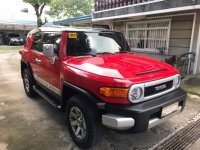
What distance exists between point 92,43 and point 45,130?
1.82m

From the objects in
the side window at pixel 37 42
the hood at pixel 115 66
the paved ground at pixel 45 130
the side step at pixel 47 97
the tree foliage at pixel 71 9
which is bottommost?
the paved ground at pixel 45 130

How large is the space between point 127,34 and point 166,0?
3991 mm

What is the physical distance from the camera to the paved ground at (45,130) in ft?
10.4

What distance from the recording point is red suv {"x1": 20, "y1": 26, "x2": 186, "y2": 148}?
2.54 metres

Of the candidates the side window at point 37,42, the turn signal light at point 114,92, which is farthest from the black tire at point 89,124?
the side window at point 37,42

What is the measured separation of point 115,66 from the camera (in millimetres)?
2967

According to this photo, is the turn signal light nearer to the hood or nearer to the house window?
the hood

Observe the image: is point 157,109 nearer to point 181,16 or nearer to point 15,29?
point 181,16

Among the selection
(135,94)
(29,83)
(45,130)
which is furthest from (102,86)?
(29,83)

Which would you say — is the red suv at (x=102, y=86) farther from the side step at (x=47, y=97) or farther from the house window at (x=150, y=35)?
the house window at (x=150, y=35)

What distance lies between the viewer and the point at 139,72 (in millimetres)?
2803

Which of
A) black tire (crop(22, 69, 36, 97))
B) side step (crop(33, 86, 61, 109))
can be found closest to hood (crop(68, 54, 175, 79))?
side step (crop(33, 86, 61, 109))

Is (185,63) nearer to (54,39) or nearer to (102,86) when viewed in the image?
(54,39)

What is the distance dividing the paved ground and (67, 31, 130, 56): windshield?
1459 millimetres
